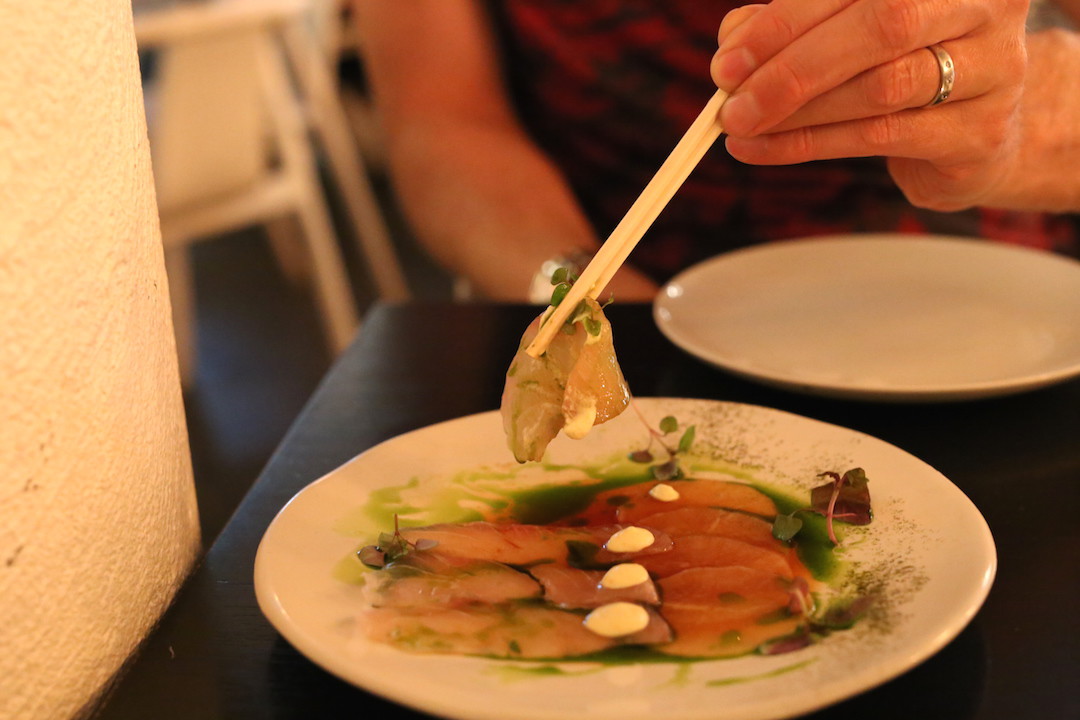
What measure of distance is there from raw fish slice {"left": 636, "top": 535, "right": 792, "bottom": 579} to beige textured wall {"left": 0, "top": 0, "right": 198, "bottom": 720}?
312 millimetres

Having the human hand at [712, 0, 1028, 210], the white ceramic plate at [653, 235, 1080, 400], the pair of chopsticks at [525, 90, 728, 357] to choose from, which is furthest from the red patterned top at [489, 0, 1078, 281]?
the pair of chopsticks at [525, 90, 728, 357]

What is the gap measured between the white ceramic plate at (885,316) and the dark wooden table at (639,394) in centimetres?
4

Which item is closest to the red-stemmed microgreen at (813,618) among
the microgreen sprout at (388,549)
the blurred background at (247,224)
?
the microgreen sprout at (388,549)

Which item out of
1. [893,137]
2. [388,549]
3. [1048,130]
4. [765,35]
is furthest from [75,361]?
[1048,130]

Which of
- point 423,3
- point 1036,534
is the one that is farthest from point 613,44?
point 1036,534

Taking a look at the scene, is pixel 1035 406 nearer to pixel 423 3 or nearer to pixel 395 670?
pixel 395 670

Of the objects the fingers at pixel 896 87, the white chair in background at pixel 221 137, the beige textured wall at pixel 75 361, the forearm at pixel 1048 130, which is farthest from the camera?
the white chair in background at pixel 221 137

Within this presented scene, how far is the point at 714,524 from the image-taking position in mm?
686

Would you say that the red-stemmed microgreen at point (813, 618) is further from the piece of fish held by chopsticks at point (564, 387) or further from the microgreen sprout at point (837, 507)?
the piece of fish held by chopsticks at point (564, 387)

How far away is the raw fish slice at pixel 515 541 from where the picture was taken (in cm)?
64

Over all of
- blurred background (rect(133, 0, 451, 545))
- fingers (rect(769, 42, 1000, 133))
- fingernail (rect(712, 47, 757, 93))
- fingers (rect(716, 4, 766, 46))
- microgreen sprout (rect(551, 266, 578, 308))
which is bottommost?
blurred background (rect(133, 0, 451, 545))

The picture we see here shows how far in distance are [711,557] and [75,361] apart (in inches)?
15.4

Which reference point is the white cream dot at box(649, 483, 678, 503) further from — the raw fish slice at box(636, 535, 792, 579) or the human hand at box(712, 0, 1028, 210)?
the human hand at box(712, 0, 1028, 210)

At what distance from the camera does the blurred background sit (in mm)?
2654
